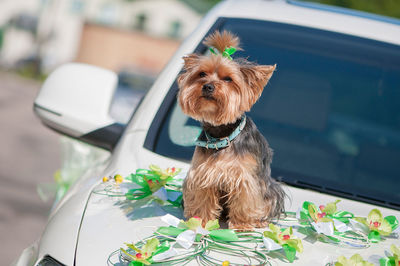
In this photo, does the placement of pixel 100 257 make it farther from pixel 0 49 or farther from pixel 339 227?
pixel 0 49

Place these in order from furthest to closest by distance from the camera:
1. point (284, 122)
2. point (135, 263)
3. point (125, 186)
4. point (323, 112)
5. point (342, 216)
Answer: point (323, 112) < point (284, 122) < point (125, 186) < point (342, 216) < point (135, 263)

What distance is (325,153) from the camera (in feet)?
11.8

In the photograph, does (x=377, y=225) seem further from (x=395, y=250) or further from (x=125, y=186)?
(x=125, y=186)

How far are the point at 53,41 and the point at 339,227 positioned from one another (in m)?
52.8

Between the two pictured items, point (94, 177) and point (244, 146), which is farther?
point (94, 177)

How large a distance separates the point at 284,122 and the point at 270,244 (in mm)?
1895

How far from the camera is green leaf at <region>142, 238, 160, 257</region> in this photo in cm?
184

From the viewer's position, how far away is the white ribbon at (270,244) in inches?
75.9

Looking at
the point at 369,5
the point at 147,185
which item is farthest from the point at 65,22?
the point at 147,185

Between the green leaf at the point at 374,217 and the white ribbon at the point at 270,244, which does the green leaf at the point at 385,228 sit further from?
the white ribbon at the point at 270,244

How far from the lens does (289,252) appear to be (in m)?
1.92

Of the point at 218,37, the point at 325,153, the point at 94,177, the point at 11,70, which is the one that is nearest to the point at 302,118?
the point at 325,153

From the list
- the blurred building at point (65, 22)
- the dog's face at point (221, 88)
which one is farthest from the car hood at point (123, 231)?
the blurred building at point (65, 22)

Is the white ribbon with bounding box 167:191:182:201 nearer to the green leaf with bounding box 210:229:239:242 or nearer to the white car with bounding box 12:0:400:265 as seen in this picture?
the white car with bounding box 12:0:400:265
